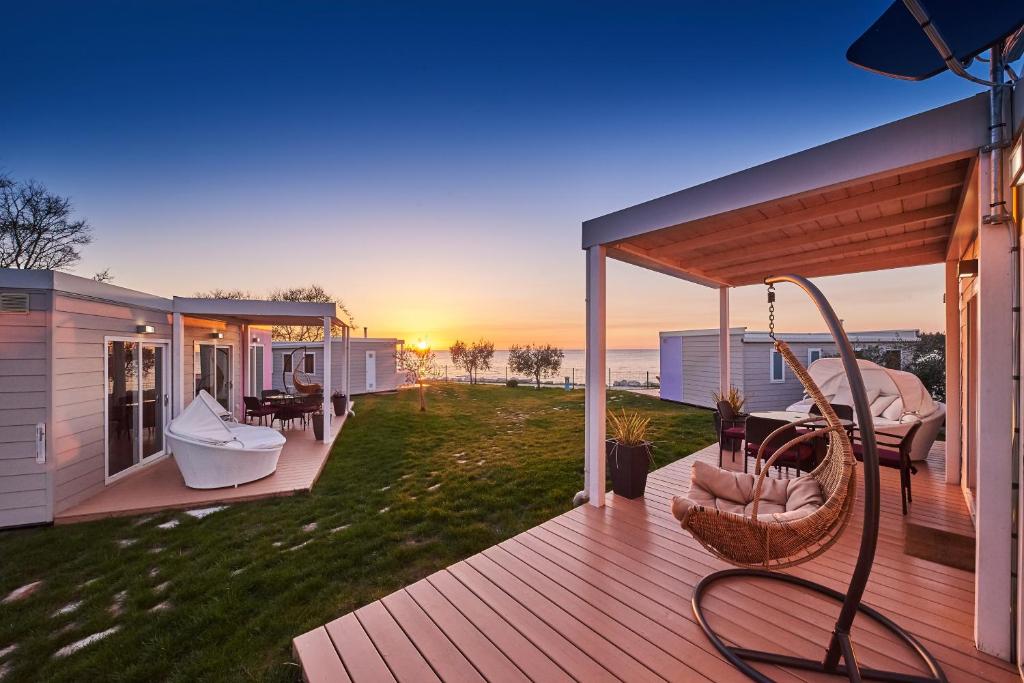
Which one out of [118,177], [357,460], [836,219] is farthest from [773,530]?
[118,177]

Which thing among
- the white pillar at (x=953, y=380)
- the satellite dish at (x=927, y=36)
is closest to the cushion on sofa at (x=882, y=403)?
the white pillar at (x=953, y=380)

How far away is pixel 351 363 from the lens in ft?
48.8

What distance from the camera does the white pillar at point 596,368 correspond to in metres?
3.52

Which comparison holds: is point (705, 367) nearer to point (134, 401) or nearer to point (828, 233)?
point (828, 233)

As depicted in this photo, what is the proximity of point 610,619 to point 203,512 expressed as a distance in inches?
179

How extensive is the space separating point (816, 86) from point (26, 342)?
35.5ft

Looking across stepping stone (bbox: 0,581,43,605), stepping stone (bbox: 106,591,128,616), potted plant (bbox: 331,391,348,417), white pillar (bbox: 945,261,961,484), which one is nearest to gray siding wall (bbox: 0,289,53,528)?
stepping stone (bbox: 0,581,43,605)

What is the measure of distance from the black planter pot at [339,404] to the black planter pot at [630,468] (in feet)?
26.9

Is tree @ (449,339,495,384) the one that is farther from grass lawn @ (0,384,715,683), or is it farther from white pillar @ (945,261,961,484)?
white pillar @ (945,261,961,484)

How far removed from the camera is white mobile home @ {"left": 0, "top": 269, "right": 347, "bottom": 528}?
391 centimetres

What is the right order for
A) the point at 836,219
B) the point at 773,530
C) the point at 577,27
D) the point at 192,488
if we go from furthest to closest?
the point at 577,27 < the point at 192,488 < the point at 836,219 < the point at 773,530

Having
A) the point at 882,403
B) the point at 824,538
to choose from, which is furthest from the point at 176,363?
the point at 882,403

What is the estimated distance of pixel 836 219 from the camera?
10.1ft

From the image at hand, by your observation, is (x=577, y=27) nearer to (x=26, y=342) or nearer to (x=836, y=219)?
(x=836, y=219)
